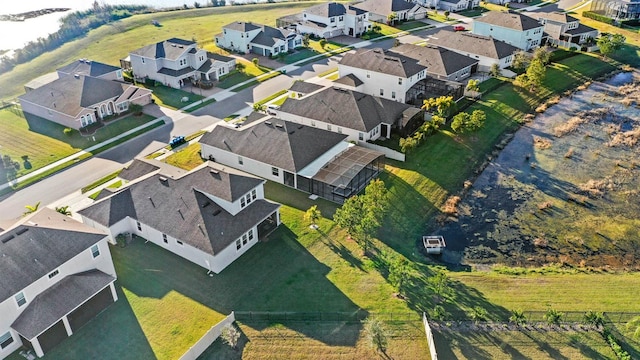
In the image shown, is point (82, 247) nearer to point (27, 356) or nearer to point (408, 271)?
point (27, 356)

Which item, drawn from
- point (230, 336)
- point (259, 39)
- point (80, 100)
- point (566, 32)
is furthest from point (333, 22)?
point (230, 336)

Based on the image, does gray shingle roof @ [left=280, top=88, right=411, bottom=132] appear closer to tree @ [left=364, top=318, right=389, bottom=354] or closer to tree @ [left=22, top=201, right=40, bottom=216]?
tree @ [left=364, top=318, right=389, bottom=354]

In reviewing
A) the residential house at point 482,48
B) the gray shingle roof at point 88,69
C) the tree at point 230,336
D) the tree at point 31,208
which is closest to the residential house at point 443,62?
the residential house at point 482,48

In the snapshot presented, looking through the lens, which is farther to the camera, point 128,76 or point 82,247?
point 128,76

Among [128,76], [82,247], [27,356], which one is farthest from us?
[128,76]

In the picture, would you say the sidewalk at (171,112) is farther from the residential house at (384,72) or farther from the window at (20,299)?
the window at (20,299)

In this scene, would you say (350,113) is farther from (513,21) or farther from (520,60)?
(513,21)

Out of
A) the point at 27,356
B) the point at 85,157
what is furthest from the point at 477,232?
the point at 85,157

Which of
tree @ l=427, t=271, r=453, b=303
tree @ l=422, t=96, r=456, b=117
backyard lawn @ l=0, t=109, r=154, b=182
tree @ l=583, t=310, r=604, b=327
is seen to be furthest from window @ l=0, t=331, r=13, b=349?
tree @ l=422, t=96, r=456, b=117
